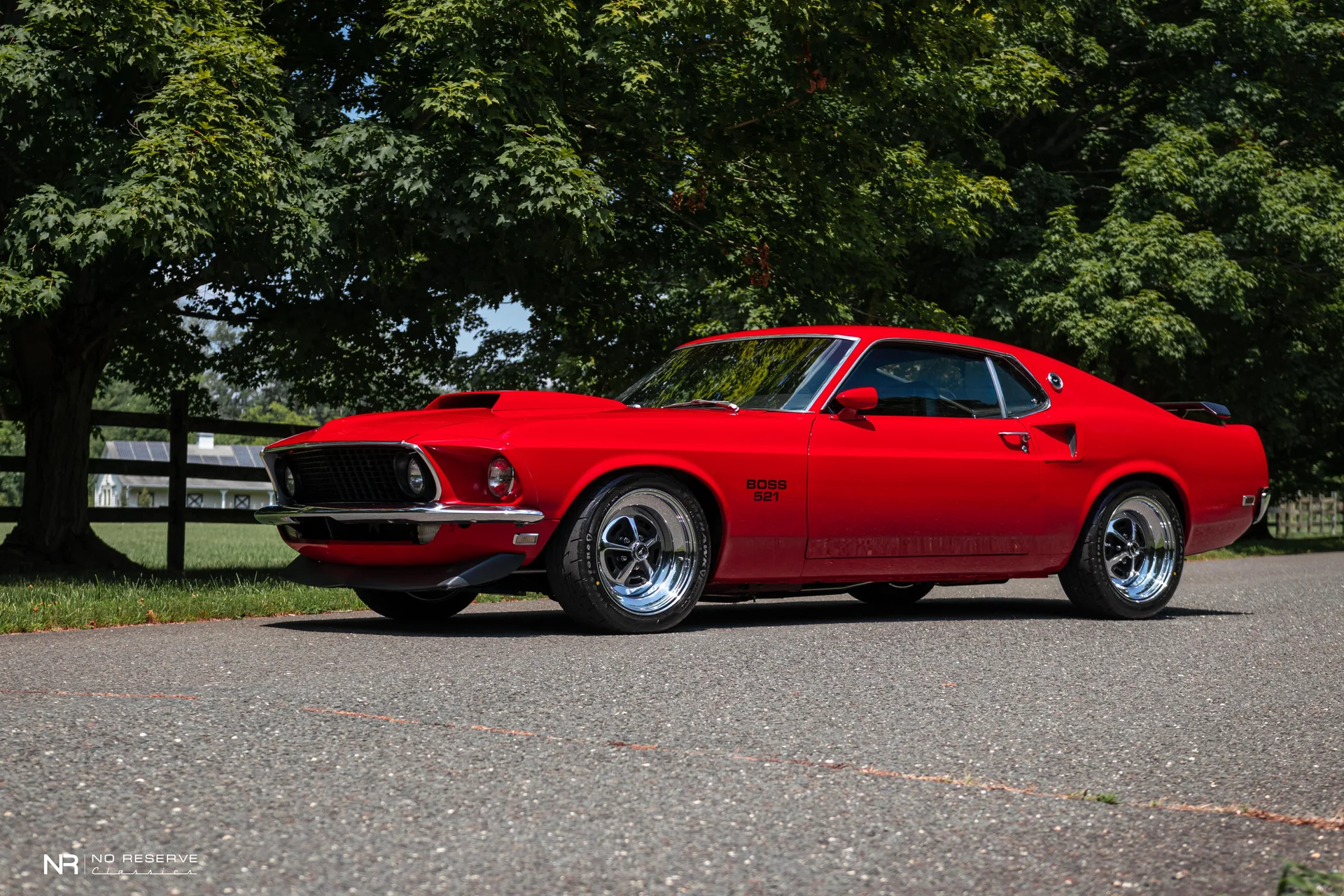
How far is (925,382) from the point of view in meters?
8.37

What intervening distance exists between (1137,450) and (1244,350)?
17.0 metres

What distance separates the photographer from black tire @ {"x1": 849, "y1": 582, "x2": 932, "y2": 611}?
973 centimetres

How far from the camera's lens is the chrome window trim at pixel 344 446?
22.8ft

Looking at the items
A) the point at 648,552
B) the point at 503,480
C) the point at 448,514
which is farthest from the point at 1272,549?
the point at 448,514

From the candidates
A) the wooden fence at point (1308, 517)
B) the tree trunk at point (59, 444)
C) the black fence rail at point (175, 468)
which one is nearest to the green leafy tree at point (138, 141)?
the black fence rail at point (175, 468)

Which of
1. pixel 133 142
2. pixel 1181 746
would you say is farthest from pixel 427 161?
pixel 1181 746

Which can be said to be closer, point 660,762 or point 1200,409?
point 660,762

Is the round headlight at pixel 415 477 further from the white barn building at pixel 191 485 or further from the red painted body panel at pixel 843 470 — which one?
the white barn building at pixel 191 485

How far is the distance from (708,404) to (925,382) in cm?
130

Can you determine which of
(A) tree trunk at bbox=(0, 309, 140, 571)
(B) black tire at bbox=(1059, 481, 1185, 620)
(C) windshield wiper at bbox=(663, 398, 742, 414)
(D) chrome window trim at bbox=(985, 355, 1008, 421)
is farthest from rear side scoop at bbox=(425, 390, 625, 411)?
(A) tree trunk at bbox=(0, 309, 140, 571)

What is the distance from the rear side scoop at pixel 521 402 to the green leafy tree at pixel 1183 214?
14.3 meters

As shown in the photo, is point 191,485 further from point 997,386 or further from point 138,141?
point 997,386

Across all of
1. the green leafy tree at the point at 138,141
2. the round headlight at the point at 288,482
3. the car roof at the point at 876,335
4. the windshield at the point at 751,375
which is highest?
the green leafy tree at the point at 138,141

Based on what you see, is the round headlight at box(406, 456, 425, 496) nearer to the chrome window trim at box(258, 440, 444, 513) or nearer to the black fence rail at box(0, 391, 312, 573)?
the chrome window trim at box(258, 440, 444, 513)
